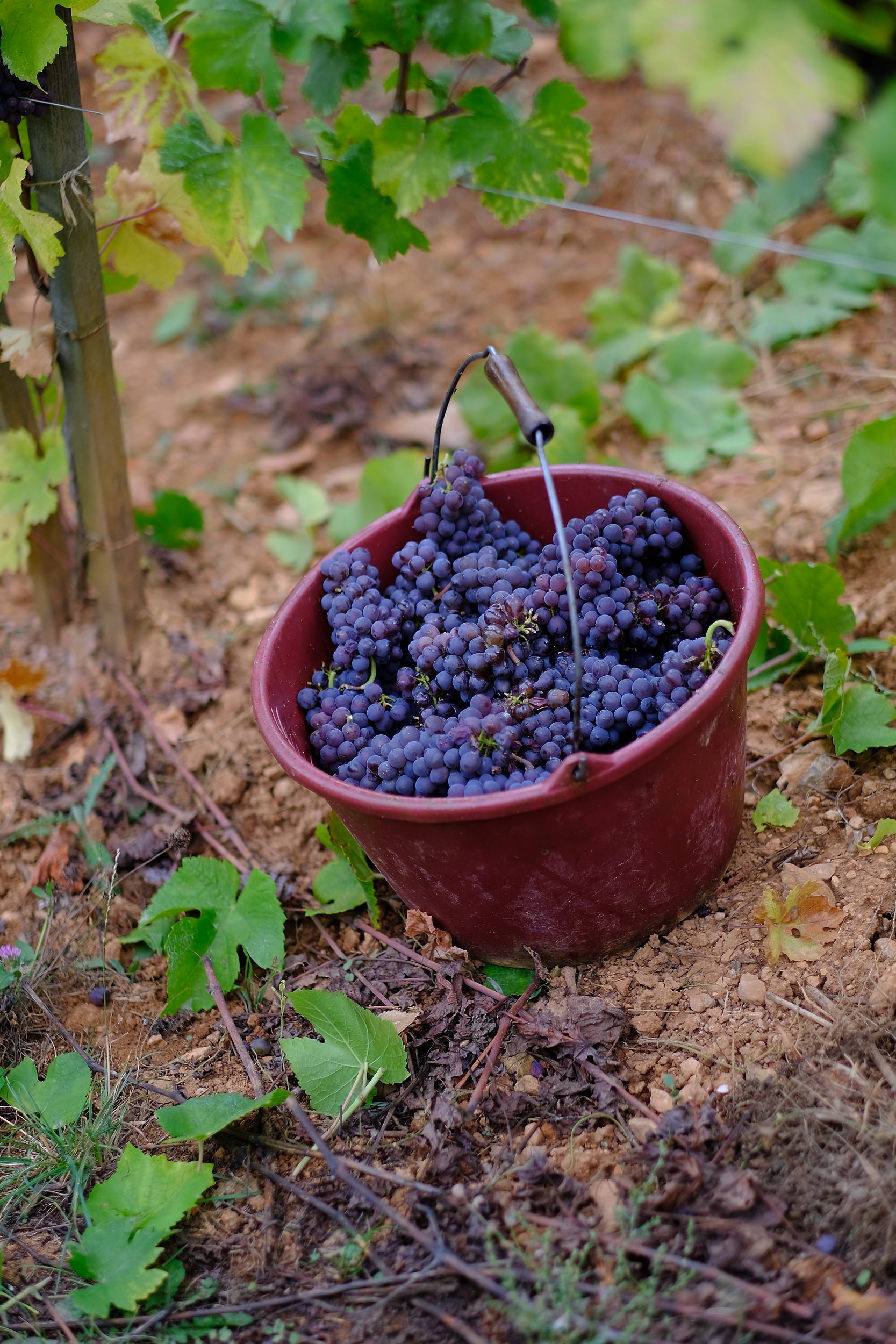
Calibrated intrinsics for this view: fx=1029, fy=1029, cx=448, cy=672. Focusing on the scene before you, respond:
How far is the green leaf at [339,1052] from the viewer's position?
1561 mm

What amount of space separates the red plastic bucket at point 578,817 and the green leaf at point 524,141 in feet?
1.69

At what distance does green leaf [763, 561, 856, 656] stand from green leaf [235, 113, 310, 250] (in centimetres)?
108

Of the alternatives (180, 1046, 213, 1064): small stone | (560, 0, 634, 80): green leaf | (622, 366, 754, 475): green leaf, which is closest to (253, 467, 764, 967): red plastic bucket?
(180, 1046, 213, 1064): small stone

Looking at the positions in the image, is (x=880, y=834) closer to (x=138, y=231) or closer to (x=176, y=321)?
(x=138, y=231)

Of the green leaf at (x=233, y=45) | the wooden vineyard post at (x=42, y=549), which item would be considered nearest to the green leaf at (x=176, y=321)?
the wooden vineyard post at (x=42, y=549)

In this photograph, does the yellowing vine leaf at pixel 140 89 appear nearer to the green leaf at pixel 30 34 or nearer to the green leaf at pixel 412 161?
the green leaf at pixel 30 34

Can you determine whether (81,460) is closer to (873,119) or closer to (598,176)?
(873,119)

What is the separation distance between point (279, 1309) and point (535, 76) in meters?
4.50

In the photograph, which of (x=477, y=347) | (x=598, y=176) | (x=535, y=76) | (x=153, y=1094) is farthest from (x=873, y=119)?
(x=535, y=76)

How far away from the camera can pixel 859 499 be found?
217 cm

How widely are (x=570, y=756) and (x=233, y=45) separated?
50.8 inches

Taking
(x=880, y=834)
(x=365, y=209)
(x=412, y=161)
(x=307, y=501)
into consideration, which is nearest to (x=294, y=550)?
(x=307, y=501)

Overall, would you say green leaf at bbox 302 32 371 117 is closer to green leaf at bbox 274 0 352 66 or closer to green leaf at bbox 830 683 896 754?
green leaf at bbox 274 0 352 66

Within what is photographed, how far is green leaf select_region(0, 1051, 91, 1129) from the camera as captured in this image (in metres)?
1.62
